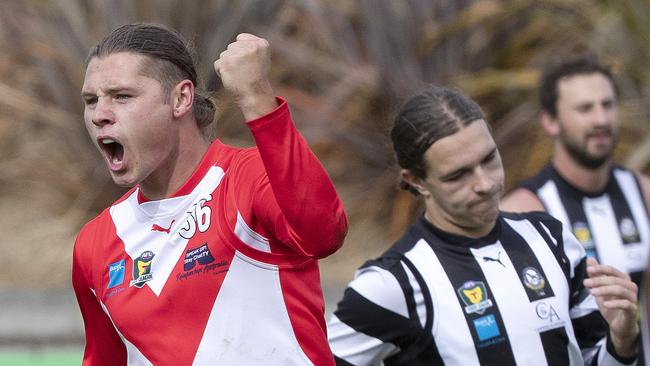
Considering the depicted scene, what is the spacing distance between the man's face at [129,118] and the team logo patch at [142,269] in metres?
0.21

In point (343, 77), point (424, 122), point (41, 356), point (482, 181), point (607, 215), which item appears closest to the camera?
point (482, 181)

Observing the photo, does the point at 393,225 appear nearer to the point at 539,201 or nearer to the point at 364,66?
the point at 364,66

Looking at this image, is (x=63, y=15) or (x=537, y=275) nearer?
(x=537, y=275)

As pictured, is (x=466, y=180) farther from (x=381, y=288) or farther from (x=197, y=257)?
(x=197, y=257)

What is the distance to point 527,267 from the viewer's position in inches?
164

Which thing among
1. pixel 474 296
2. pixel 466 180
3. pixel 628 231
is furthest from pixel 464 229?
pixel 628 231

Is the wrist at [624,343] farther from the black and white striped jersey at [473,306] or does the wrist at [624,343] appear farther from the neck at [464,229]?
the neck at [464,229]

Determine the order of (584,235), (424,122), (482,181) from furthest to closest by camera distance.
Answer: (584,235) < (424,122) < (482,181)

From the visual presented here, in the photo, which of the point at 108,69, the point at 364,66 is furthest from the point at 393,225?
the point at 108,69

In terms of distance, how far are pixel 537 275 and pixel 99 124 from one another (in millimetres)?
1547

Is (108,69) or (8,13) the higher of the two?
(8,13)

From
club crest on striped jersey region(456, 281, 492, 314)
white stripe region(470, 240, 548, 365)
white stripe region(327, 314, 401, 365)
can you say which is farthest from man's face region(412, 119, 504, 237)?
white stripe region(327, 314, 401, 365)

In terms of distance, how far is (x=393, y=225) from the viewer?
9.03 meters

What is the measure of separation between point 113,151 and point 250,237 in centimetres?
48
